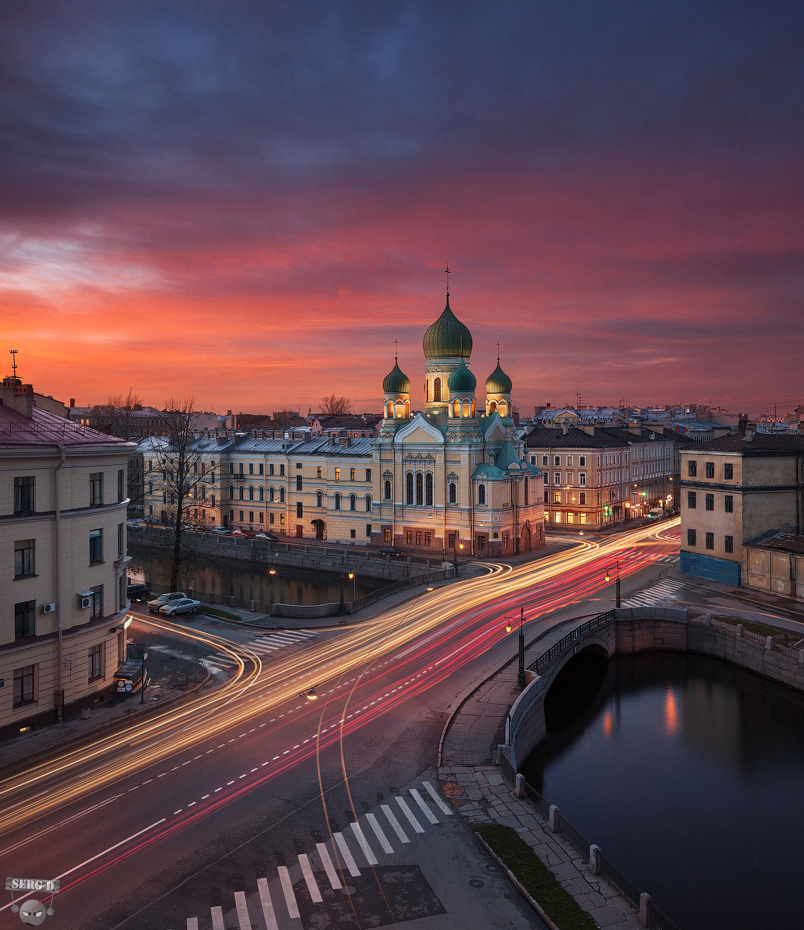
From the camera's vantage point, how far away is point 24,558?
26.0 m

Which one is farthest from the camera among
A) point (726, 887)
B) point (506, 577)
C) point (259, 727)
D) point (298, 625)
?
point (506, 577)

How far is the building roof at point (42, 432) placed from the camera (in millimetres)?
25891

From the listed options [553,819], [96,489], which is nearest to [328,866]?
[553,819]

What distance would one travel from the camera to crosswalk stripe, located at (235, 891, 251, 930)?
1612cm

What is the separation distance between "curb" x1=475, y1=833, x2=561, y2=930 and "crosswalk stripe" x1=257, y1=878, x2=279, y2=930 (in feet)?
20.4

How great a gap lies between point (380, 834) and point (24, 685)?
15311mm

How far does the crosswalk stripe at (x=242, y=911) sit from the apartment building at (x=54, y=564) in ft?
43.0

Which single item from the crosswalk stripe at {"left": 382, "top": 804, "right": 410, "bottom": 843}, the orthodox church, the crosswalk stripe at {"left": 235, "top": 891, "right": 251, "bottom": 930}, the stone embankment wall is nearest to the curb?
the crosswalk stripe at {"left": 382, "top": 804, "right": 410, "bottom": 843}

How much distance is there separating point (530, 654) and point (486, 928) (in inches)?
781

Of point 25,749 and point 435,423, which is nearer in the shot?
point 25,749

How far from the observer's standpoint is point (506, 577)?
179ft

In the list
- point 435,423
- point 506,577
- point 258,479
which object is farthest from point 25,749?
point 258,479

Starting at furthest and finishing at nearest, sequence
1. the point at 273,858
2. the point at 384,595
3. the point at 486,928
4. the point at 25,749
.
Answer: the point at 384,595
the point at 25,749
the point at 273,858
the point at 486,928

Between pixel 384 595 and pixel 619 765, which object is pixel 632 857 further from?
pixel 384 595
